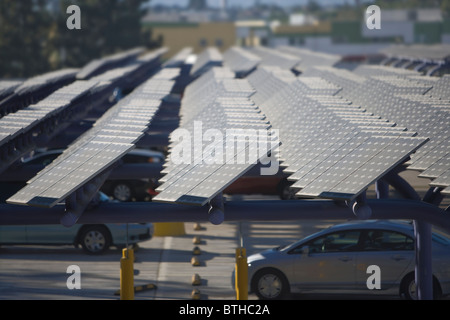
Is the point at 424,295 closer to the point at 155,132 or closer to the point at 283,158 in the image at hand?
the point at 283,158

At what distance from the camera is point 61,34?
6062 cm

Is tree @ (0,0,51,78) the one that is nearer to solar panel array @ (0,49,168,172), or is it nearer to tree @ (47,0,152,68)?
tree @ (47,0,152,68)

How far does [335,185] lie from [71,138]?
28.8ft

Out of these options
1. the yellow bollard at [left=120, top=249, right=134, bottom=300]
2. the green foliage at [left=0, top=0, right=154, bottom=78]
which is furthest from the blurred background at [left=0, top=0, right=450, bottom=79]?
the yellow bollard at [left=120, top=249, right=134, bottom=300]

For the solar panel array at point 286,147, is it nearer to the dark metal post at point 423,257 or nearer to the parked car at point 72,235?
the dark metal post at point 423,257

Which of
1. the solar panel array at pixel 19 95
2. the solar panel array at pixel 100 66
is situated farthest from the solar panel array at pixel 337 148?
the solar panel array at pixel 100 66

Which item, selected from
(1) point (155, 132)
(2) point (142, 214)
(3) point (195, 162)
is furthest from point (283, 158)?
(1) point (155, 132)

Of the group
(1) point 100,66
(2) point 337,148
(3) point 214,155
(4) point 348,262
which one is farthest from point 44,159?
(1) point 100,66

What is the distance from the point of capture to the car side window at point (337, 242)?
1216 centimetres
